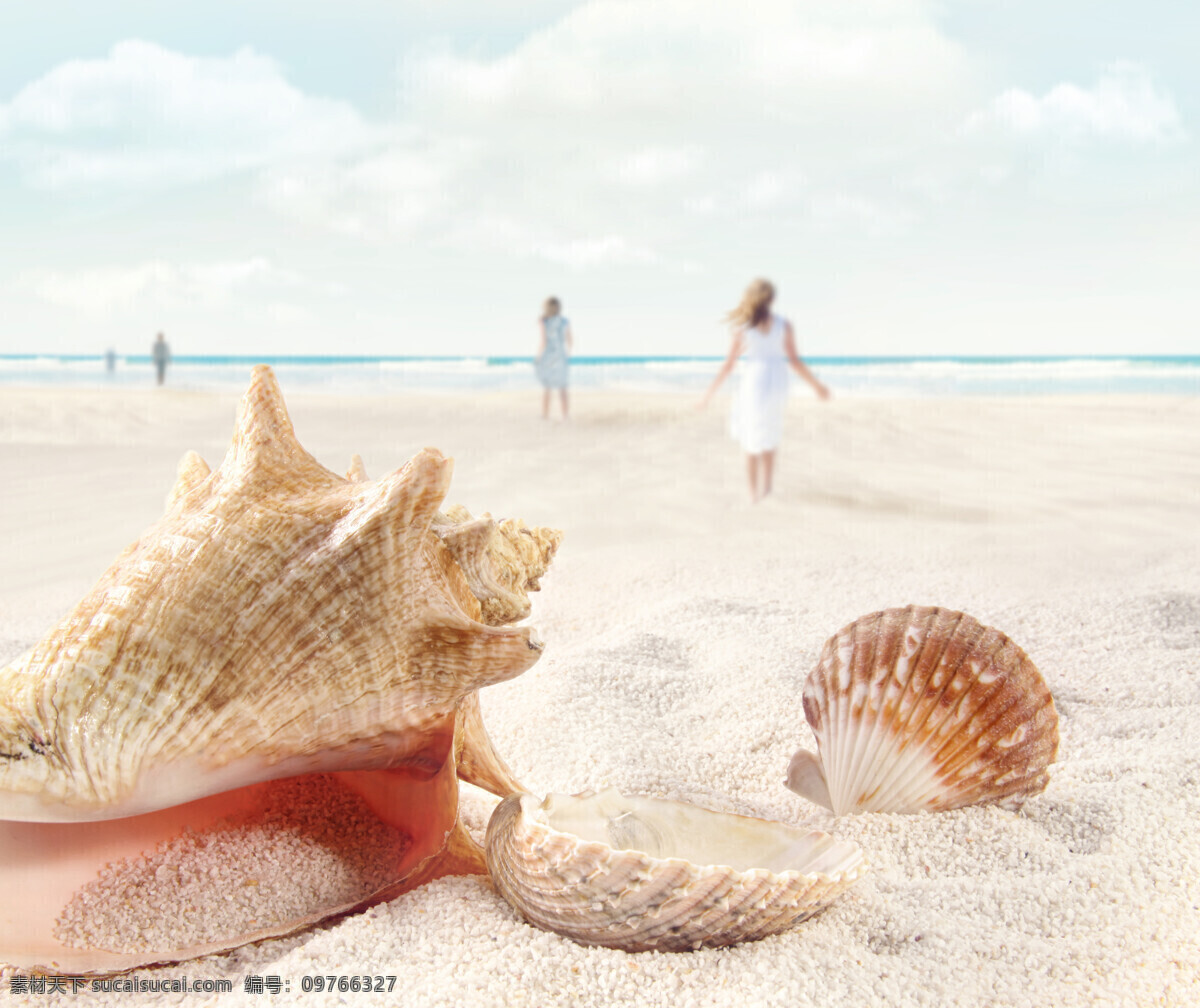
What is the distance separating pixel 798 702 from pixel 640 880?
1.10 meters

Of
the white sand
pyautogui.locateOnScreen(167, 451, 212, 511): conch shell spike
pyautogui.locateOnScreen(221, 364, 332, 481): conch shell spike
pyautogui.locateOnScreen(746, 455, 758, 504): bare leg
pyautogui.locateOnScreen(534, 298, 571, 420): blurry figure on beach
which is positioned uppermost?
pyautogui.locateOnScreen(534, 298, 571, 420): blurry figure on beach

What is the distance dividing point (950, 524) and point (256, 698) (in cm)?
422

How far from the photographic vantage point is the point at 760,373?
655cm

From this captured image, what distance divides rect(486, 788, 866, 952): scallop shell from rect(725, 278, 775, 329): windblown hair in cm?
533

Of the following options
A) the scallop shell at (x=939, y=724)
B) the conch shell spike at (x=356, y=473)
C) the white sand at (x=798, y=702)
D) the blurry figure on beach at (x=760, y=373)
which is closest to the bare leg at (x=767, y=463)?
the blurry figure on beach at (x=760, y=373)

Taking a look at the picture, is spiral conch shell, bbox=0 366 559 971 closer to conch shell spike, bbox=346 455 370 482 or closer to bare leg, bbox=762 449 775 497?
conch shell spike, bbox=346 455 370 482

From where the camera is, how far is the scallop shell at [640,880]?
117 cm

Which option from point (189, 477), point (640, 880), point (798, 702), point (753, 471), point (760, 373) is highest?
point (760, 373)

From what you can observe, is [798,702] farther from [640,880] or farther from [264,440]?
[264,440]

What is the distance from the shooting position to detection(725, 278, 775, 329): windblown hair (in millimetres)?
6324

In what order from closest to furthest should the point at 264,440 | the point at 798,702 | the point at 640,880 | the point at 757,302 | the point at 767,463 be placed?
the point at 640,880 < the point at 264,440 < the point at 798,702 < the point at 757,302 < the point at 767,463

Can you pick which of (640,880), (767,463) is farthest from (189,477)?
(767,463)

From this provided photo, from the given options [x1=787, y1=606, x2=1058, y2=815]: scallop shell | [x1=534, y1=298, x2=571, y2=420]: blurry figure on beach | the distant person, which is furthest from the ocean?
[x1=787, y1=606, x2=1058, y2=815]: scallop shell

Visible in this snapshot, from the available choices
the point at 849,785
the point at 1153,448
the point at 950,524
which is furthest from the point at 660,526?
the point at 1153,448
